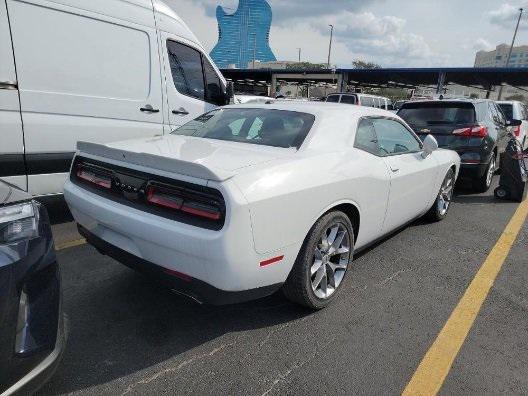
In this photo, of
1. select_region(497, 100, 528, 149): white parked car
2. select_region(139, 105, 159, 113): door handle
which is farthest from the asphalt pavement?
select_region(497, 100, 528, 149): white parked car

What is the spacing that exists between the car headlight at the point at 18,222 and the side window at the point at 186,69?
11.6ft

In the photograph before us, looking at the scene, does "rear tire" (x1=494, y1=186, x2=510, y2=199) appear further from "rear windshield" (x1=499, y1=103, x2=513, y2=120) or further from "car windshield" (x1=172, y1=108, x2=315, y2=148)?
"rear windshield" (x1=499, y1=103, x2=513, y2=120)

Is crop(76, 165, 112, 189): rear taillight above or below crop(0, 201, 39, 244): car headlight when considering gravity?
below

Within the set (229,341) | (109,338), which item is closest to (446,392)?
(229,341)

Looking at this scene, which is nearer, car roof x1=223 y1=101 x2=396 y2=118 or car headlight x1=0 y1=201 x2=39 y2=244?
car headlight x1=0 y1=201 x2=39 y2=244

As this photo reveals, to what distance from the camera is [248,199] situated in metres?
2.04

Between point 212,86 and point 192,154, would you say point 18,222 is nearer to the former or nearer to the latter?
point 192,154

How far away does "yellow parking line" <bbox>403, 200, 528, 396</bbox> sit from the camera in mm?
2169

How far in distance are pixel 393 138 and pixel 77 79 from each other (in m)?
3.10

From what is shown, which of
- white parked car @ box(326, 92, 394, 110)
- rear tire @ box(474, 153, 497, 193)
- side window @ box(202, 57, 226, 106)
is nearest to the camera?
side window @ box(202, 57, 226, 106)

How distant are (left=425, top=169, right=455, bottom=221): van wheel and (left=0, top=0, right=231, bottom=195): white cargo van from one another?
128 inches

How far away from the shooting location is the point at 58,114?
3.88m

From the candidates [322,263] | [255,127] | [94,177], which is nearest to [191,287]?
[322,263]

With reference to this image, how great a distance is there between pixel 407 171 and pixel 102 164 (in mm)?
2552
